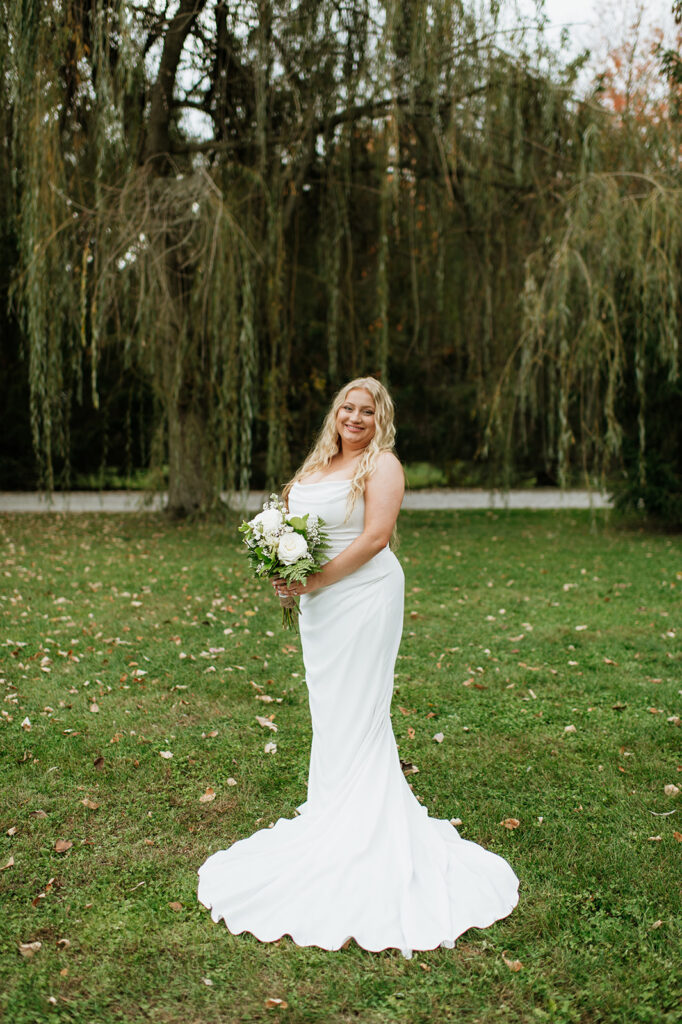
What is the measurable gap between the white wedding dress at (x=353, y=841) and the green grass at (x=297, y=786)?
0.08m

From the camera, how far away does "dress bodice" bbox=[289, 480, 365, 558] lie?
2.53 m

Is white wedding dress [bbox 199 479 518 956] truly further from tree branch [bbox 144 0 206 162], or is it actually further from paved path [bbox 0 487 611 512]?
paved path [bbox 0 487 611 512]

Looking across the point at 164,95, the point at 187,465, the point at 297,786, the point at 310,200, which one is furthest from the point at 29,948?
the point at 310,200

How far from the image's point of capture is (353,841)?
244cm

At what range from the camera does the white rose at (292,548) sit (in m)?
2.37

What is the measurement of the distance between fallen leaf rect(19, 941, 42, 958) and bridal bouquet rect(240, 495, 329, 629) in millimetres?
1212

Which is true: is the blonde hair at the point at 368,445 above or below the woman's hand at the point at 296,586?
above

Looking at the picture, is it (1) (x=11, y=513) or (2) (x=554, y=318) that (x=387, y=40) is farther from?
(1) (x=11, y=513)

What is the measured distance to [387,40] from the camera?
6.30 metres

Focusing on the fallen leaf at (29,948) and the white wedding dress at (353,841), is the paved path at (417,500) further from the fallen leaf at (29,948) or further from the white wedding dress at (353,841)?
the fallen leaf at (29,948)

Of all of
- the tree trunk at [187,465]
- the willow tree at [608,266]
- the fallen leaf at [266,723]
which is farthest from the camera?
the tree trunk at [187,465]

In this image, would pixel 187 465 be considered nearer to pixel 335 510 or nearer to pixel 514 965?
pixel 335 510

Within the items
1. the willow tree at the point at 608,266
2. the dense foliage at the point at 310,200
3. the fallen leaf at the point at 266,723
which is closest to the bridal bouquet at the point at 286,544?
the fallen leaf at the point at 266,723

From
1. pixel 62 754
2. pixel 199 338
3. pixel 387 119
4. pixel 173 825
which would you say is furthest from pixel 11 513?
pixel 173 825
